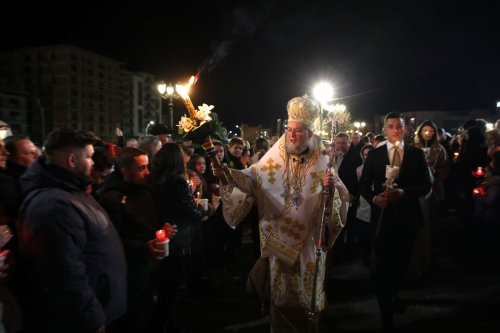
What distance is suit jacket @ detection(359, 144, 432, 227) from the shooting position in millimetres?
5016

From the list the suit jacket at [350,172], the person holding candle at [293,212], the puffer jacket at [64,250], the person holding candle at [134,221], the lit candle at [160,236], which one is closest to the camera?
the puffer jacket at [64,250]

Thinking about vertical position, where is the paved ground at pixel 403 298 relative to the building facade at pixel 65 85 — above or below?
below

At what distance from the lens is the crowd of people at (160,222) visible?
9.23 feet

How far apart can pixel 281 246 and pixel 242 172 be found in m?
0.87

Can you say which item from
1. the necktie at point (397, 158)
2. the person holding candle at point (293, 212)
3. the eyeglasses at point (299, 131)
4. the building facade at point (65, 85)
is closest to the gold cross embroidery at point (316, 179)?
the person holding candle at point (293, 212)

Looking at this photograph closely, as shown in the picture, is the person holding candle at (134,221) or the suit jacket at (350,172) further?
the suit jacket at (350,172)

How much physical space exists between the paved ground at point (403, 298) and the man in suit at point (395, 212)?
615 mm

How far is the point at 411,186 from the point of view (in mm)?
5086

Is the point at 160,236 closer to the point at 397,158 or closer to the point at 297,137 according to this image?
the point at 297,137

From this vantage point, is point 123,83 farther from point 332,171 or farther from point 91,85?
point 332,171

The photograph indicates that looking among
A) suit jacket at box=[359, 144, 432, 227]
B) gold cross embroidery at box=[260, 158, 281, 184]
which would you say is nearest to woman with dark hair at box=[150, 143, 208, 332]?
gold cross embroidery at box=[260, 158, 281, 184]

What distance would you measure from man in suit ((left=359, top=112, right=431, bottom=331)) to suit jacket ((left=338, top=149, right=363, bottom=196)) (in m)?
2.41

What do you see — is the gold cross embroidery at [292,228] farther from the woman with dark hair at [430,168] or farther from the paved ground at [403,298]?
the woman with dark hair at [430,168]

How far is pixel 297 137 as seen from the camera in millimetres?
4496
